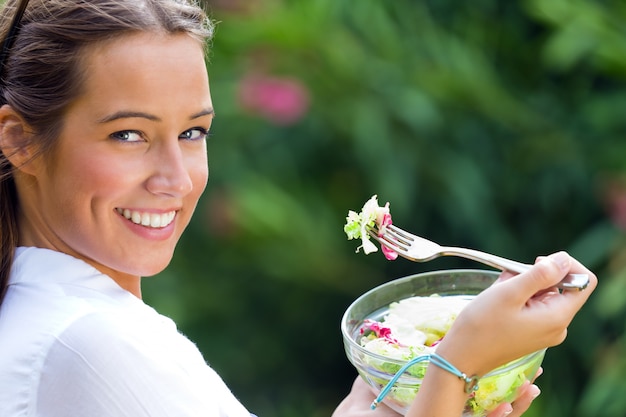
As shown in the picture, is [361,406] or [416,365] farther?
[361,406]

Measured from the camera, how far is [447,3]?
339cm

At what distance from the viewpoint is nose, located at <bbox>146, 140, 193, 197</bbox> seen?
1.26 m

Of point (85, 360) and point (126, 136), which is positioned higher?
point (126, 136)

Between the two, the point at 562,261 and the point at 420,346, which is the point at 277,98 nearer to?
the point at 420,346

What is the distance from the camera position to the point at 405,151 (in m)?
3.21


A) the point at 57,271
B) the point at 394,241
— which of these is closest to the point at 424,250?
the point at 394,241

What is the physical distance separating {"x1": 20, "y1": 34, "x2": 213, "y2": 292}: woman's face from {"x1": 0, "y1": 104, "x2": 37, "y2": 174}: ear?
Answer: 0.05 ft

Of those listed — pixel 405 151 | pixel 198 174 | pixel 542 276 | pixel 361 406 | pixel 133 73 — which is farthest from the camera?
pixel 405 151

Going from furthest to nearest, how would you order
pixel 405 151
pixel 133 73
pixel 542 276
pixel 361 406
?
pixel 405 151 → pixel 361 406 → pixel 133 73 → pixel 542 276

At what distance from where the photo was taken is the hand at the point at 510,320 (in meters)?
1.13

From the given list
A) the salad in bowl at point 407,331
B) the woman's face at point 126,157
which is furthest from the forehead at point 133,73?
the salad in bowl at point 407,331

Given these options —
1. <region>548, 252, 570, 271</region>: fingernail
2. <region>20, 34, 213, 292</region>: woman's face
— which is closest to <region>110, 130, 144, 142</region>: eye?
<region>20, 34, 213, 292</region>: woman's face

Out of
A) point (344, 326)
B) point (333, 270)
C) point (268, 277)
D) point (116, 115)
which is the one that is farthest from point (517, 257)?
point (116, 115)

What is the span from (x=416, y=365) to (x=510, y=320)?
0.15 meters
